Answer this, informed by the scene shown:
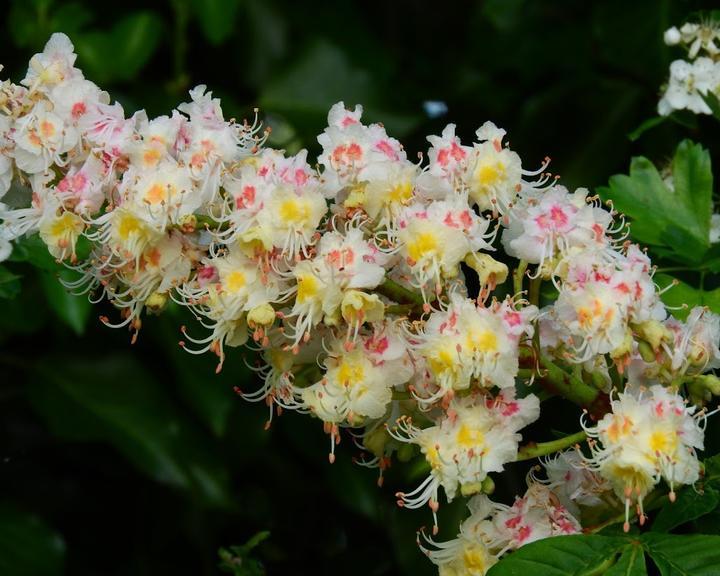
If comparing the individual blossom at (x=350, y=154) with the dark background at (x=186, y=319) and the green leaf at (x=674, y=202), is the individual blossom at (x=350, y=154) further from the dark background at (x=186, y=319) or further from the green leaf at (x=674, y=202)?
the dark background at (x=186, y=319)

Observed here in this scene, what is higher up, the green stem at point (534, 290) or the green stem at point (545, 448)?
the green stem at point (534, 290)

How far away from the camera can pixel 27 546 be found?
197cm

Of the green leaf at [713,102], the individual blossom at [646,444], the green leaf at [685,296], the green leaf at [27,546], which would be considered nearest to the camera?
the individual blossom at [646,444]

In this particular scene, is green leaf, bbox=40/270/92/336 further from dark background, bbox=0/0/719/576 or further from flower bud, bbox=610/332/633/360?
flower bud, bbox=610/332/633/360

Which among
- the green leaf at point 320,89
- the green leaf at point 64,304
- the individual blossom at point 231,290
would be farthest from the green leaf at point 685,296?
the green leaf at point 320,89

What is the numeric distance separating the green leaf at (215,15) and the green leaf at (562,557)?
53.9 inches

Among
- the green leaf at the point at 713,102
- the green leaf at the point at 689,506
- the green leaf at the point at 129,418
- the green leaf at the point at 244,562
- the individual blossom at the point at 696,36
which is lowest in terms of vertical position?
the green leaf at the point at 129,418

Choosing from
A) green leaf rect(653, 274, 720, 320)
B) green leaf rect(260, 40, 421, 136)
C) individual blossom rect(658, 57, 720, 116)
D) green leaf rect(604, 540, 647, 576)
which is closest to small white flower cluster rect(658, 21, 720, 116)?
individual blossom rect(658, 57, 720, 116)

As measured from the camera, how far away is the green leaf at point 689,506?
1007 millimetres

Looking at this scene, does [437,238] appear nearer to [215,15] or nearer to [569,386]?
[569,386]

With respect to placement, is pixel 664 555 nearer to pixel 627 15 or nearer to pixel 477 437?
pixel 477 437

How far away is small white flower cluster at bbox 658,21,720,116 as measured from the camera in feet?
4.57

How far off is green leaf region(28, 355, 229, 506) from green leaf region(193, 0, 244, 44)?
60cm

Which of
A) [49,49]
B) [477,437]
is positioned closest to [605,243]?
[477,437]
